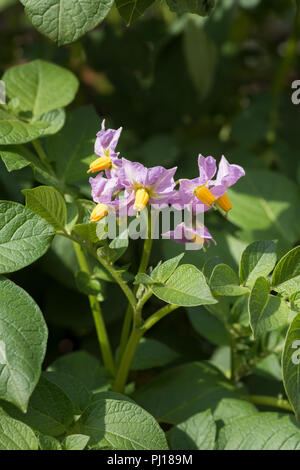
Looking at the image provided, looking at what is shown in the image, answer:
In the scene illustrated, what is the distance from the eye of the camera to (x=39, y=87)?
3.14 ft

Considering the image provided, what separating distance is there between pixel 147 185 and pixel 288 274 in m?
0.20

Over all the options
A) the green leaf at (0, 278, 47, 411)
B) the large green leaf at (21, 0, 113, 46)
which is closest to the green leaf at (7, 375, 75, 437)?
the green leaf at (0, 278, 47, 411)

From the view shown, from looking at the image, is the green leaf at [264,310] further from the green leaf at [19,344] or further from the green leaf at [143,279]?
the green leaf at [19,344]

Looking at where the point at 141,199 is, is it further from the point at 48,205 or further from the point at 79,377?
the point at 79,377

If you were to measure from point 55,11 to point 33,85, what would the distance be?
24cm

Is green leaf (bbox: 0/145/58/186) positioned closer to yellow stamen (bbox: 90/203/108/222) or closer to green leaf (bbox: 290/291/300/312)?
yellow stamen (bbox: 90/203/108/222)


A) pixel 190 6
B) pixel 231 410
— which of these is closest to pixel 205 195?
pixel 190 6

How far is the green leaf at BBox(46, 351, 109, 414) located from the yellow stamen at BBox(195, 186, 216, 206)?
30 cm

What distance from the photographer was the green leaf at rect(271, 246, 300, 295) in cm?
70

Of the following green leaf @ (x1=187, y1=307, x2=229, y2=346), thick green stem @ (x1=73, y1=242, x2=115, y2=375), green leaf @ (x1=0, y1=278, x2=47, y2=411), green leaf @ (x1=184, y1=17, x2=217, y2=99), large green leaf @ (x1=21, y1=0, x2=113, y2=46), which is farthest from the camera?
green leaf @ (x1=184, y1=17, x2=217, y2=99)

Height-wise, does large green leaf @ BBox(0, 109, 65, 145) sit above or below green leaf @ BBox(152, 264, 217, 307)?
above

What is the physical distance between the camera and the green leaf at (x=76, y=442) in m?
0.66

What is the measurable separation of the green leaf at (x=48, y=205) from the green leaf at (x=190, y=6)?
27 centimetres

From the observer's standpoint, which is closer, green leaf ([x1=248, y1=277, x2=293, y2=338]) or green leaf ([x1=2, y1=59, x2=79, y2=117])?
green leaf ([x1=248, y1=277, x2=293, y2=338])
